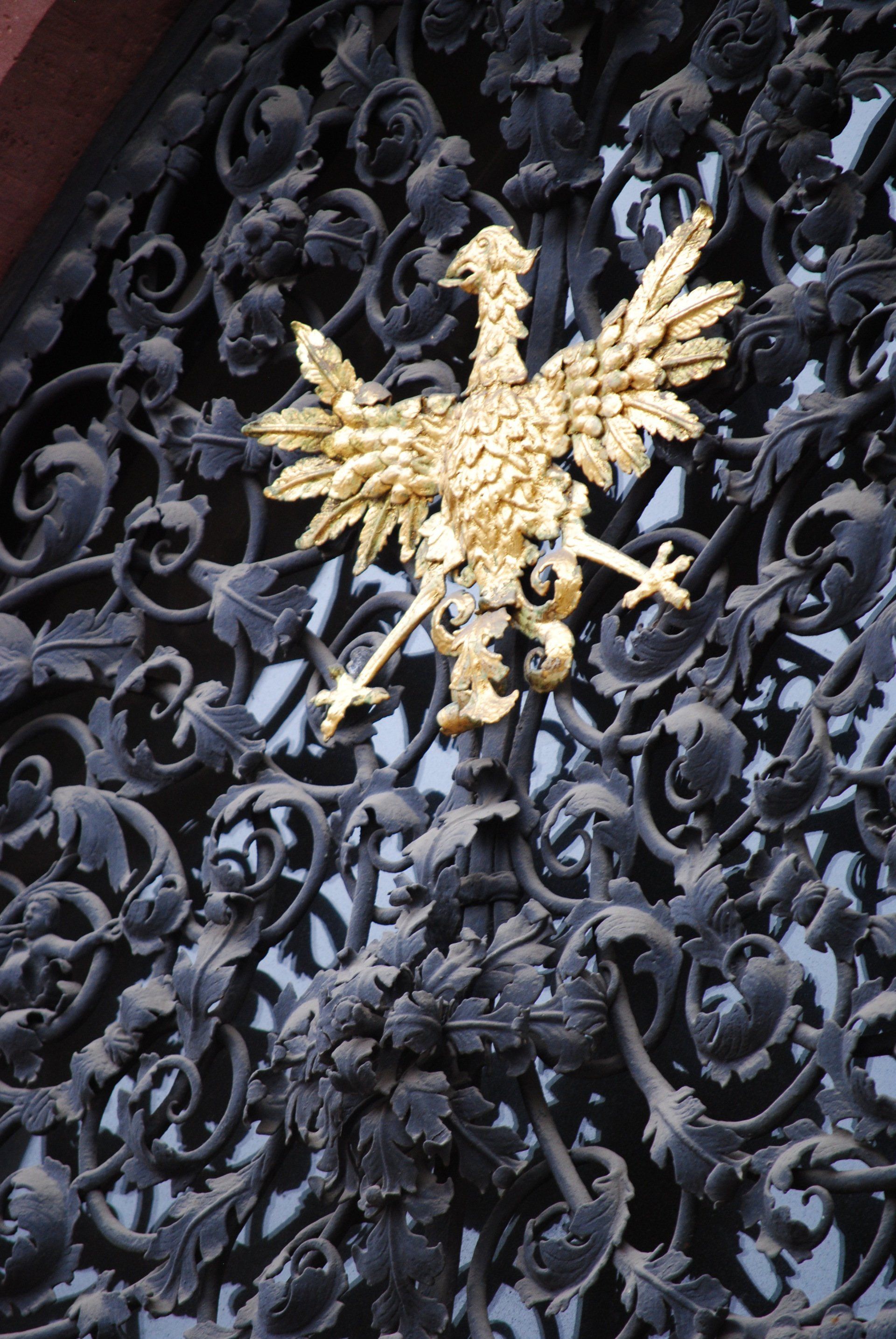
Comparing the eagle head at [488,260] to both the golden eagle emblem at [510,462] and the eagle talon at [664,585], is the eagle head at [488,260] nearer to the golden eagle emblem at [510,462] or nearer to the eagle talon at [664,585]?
the golden eagle emblem at [510,462]

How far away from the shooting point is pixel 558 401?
2.05 meters

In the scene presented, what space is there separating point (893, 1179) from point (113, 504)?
1.49m

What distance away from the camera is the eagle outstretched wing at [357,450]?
84.4 inches

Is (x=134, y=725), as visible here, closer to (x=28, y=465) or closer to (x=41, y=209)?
(x=28, y=465)

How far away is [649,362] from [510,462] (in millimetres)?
187

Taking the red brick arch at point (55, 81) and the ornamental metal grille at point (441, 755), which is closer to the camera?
the ornamental metal grille at point (441, 755)

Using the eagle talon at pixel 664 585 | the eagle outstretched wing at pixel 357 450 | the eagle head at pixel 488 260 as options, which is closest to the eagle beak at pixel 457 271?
the eagle head at pixel 488 260

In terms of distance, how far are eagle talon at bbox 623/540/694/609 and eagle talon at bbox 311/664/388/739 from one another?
12.6 inches

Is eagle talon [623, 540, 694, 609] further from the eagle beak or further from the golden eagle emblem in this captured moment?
the eagle beak

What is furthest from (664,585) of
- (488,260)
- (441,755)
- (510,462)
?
(488,260)

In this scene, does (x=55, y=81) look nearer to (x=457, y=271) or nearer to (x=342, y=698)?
(x=457, y=271)

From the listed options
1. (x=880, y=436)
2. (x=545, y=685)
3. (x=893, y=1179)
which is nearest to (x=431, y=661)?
(x=545, y=685)

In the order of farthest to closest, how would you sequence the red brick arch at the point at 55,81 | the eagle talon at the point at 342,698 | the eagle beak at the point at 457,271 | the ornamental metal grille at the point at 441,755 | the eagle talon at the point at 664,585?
the red brick arch at the point at 55,81
the eagle beak at the point at 457,271
the eagle talon at the point at 342,698
the eagle talon at the point at 664,585
the ornamental metal grille at the point at 441,755

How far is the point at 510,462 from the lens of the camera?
6.66 ft
